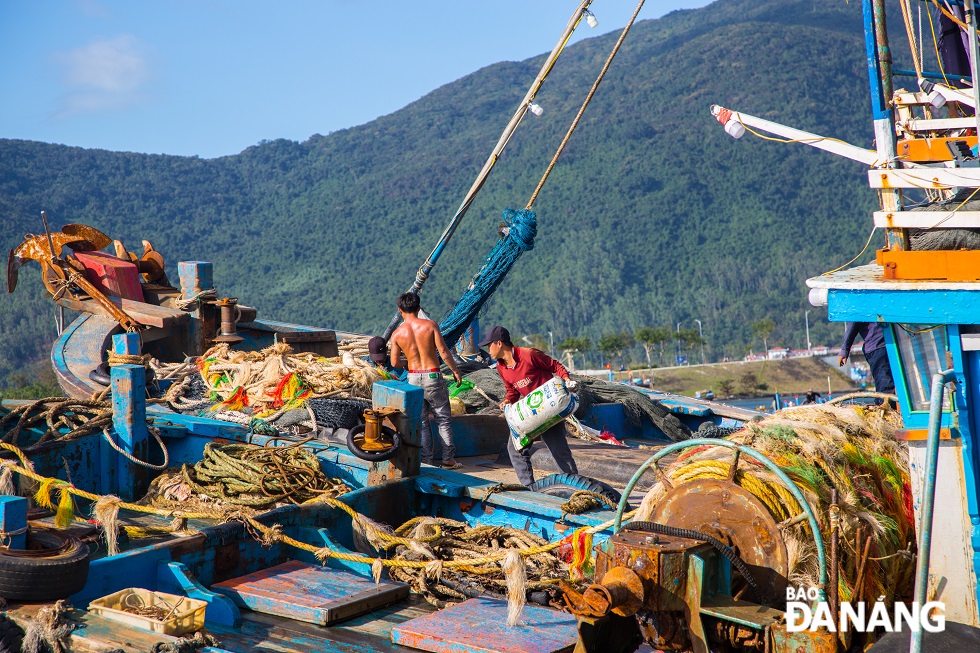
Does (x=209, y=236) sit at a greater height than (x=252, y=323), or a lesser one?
greater

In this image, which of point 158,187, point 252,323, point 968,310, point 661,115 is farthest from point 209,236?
point 968,310

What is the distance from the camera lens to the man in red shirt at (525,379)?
7.34 metres

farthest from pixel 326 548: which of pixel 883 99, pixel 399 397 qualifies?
pixel 883 99

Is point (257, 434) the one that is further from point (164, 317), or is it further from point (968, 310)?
point (968, 310)

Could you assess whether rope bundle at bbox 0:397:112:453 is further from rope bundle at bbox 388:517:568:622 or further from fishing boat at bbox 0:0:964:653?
rope bundle at bbox 388:517:568:622

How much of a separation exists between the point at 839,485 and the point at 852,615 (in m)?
0.60

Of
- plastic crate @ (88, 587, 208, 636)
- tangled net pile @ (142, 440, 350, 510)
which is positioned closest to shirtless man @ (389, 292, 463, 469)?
tangled net pile @ (142, 440, 350, 510)

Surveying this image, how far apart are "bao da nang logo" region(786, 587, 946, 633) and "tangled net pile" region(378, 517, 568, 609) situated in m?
1.56

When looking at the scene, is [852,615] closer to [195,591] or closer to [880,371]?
[195,591]

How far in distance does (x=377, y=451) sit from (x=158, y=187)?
6516 inches

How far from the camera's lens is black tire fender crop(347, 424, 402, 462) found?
6.88 metres

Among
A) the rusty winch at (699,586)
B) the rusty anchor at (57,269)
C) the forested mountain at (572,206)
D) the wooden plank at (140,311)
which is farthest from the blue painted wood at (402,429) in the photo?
the forested mountain at (572,206)

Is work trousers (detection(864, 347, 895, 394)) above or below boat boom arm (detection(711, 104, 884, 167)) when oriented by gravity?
below

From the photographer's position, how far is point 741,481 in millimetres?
4414
